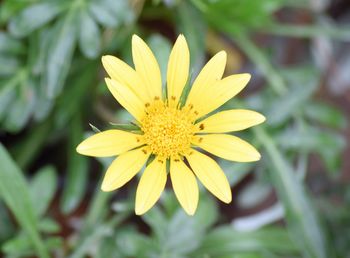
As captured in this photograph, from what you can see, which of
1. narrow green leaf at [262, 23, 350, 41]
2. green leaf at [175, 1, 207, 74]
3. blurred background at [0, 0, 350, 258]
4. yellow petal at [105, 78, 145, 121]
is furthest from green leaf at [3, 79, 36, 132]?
narrow green leaf at [262, 23, 350, 41]

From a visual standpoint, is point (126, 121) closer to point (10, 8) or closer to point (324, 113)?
point (10, 8)

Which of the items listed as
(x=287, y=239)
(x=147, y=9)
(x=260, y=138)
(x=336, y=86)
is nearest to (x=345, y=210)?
(x=287, y=239)

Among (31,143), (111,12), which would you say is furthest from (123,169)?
(31,143)

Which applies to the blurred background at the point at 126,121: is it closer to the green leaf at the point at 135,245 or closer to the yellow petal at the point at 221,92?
the green leaf at the point at 135,245

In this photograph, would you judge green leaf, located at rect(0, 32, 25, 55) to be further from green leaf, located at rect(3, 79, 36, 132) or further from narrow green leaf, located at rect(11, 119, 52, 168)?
narrow green leaf, located at rect(11, 119, 52, 168)

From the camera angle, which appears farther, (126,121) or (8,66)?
(8,66)

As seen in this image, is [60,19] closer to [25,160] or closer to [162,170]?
[25,160]

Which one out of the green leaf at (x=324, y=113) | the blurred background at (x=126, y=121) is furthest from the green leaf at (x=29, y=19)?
the green leaf at (x=324, y=113)
